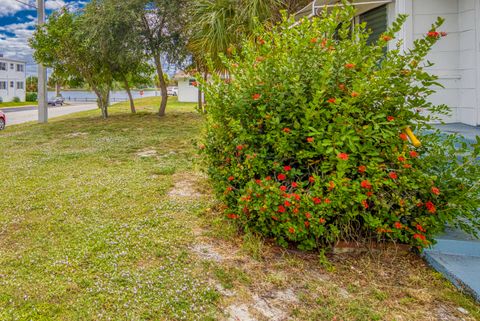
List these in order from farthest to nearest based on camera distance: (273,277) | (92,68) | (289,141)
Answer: (92,68) < (289,141) < (273,277)

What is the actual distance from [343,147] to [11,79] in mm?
46660

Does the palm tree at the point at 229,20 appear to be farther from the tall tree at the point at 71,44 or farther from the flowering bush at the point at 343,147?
the tall tree at the point at 71,44

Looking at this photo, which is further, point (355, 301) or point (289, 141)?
point (289, 141)

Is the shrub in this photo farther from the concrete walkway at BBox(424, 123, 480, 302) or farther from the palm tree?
the concrete walkway at BBox(424, 123, 480, 302)

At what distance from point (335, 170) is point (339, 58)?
2.70 ft


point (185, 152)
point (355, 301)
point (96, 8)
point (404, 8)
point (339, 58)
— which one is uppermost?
point (96, 8)

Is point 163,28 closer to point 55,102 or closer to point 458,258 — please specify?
point 458,258

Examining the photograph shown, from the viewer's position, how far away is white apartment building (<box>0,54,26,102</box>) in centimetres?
3822

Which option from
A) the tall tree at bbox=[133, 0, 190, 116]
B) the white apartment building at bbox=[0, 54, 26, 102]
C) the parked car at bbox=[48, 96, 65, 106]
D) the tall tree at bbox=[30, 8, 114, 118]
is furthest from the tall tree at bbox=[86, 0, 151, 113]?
the white apartment building at bbox=[0, 54, 26, 102]

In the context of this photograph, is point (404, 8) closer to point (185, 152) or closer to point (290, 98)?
point (290, 98)

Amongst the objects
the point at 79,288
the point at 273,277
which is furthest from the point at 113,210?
the point at 273,277

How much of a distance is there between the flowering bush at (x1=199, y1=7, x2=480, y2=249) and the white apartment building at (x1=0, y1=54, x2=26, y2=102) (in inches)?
1710

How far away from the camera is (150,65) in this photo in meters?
15.1

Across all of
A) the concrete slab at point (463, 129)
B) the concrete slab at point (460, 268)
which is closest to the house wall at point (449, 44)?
the concrete slab at point (463, 129)
